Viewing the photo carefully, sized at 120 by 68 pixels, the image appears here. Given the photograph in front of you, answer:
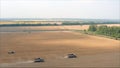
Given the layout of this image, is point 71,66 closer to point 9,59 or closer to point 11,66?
point 11,66

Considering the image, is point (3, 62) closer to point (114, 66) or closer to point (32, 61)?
point (32, 61)

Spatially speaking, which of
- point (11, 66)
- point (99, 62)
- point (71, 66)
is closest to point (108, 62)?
point (99, 62)

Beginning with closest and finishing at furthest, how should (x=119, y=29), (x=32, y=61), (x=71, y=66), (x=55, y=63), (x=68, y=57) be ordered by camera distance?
1. (x=71, y=66)
2. (x=55, y=63)
3. (x=32, y=61)
4. (x=68, y=57)
5. (x=119, y=29)

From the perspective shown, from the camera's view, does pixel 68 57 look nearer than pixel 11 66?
No

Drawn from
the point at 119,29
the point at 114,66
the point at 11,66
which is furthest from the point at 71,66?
the point at 119,29

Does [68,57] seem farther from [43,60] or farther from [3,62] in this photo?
[3,62]

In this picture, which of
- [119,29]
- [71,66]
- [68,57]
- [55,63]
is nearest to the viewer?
[71,66]

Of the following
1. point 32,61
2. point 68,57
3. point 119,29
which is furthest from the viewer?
point 119,29

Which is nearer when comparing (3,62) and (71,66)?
(71,66)

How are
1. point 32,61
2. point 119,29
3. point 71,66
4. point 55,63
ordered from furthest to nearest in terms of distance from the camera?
point 119,29, point 32,61, point 55,63, point 71,66
